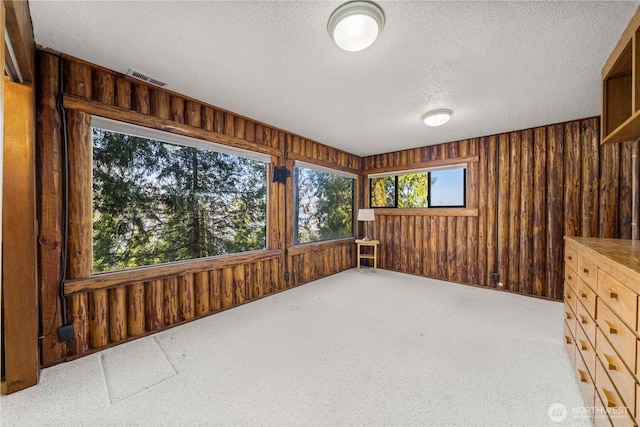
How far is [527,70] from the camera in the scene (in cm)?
219

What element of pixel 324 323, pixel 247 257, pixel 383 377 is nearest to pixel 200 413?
pixel 383 377

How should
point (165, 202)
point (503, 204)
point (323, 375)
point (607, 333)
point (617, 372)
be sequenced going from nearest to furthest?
point (617, 372) → point (607, 333) → point (323, 375) → point (165, 202) → point (503, 204)

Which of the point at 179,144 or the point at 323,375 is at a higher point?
the point at 179,144

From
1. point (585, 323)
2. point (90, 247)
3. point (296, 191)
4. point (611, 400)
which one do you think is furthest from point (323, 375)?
point (296, 191)

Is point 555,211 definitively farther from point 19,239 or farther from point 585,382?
point 19,239

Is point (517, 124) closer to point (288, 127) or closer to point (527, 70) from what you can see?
point (527, 70)

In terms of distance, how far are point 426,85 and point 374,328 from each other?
8.25ft

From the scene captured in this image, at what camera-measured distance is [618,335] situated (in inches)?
47.6

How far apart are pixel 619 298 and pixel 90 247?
359 cm

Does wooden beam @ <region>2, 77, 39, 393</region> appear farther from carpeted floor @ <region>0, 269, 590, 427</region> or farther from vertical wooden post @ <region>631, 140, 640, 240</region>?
vertical wooden post @ <region>631, 140, 640, 240</region>

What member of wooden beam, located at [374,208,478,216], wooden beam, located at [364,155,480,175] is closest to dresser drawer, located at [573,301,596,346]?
wooden beam, located at [374,208,478,216]

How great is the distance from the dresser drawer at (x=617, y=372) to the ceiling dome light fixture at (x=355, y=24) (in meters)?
2.19

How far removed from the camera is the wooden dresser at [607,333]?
3.57ft

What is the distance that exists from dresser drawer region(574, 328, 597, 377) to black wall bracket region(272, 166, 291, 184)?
3.44 meters
